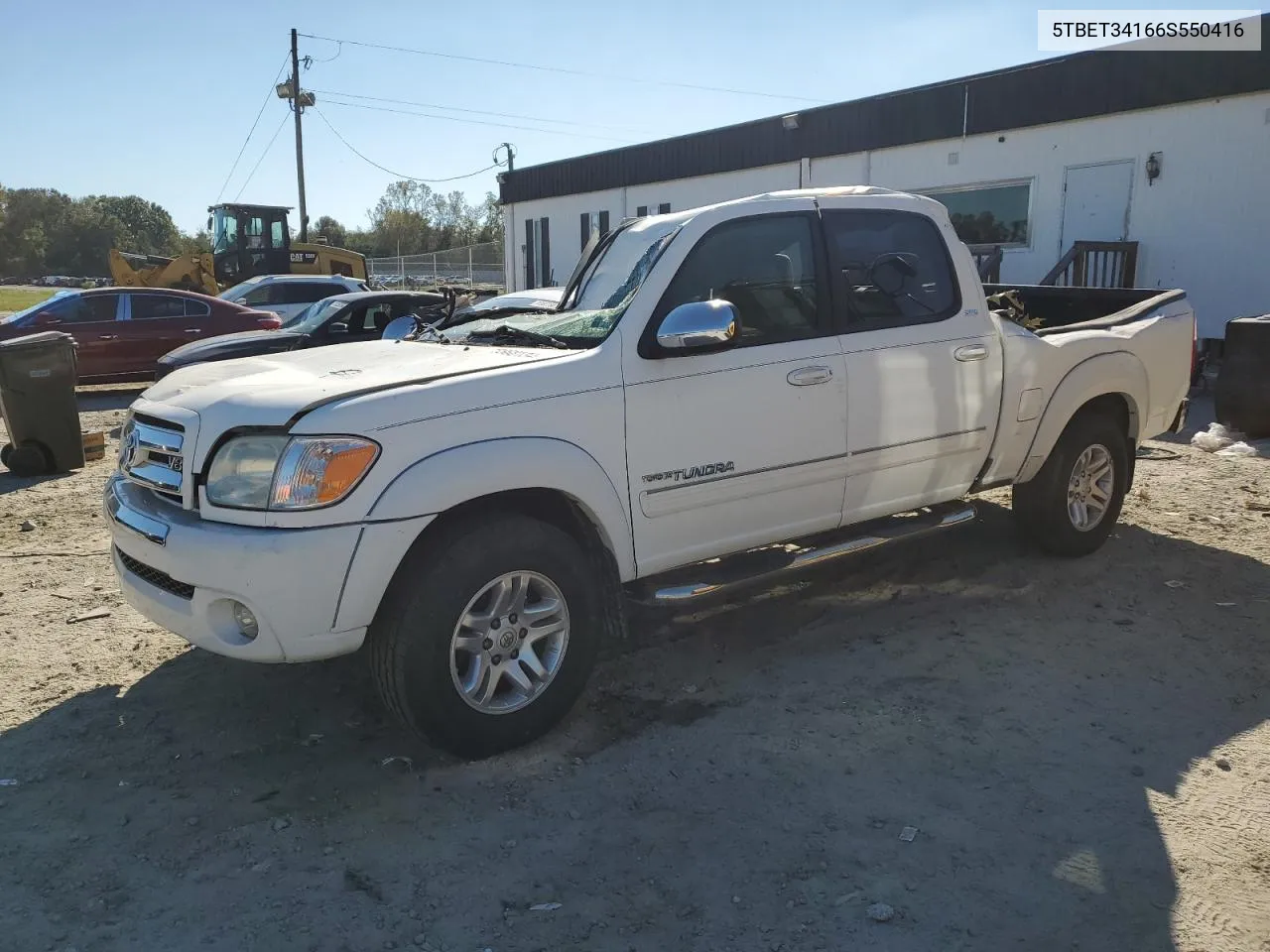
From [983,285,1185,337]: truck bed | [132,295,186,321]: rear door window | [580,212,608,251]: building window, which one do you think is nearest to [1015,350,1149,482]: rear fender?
[983,285,1185,337]: truck bed

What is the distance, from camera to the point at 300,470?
3.17 meters

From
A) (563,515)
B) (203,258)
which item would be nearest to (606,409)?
(563,515)

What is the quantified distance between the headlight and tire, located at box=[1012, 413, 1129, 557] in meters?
4.03

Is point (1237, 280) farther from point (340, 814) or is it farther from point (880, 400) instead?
point (340, 814)

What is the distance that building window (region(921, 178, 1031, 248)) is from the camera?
627 inches

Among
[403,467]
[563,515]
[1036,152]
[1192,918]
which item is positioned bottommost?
[1192,918]

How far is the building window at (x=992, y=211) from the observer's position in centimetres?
1594

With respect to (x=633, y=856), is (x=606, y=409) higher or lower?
higher

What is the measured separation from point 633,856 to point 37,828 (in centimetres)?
198

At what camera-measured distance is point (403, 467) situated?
10.7 feet

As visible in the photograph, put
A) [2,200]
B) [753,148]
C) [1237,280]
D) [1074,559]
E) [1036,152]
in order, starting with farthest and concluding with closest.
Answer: [2,200]
[753,148]
[1036,152]
[1237,280]
[1074,559]

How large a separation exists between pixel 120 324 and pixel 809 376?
12.5m

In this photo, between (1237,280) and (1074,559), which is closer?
(1074,559)

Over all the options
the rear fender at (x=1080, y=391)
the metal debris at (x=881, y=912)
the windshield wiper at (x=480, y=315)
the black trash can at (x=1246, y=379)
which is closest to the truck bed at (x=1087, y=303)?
the rear fender at (x=1080, y=391)
